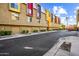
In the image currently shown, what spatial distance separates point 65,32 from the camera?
466 centimetres

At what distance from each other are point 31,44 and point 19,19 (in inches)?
22.1

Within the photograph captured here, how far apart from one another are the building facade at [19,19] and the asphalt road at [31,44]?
0.18 m

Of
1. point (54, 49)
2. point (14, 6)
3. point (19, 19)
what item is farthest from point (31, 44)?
point (14, 6)

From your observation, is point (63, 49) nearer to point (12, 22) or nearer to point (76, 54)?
point (76, 54)

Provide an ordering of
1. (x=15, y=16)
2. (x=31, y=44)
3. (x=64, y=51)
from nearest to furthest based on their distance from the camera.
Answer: (x=64, y=51)
(x=31, y=44)
(x=15, y=16)

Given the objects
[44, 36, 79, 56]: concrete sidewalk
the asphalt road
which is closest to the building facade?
the asphalt road

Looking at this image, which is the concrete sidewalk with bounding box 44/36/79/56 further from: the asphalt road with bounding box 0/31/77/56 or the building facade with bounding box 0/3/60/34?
the building facade with bounding box 0/3/60/34

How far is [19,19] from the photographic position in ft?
15.5

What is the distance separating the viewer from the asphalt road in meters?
4.34

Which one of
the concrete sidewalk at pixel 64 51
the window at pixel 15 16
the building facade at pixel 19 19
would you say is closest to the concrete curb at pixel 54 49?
the concrete sidewalk at pixel 64 51

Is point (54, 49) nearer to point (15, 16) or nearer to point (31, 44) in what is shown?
point (31, 44)

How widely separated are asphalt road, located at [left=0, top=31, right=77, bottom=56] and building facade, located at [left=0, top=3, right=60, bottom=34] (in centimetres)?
18

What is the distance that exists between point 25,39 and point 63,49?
72 cm

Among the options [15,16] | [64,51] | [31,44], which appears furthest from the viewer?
[15,16]
